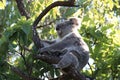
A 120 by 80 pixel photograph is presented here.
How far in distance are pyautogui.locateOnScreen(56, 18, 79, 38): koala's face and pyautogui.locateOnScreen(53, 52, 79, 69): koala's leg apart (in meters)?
1.02

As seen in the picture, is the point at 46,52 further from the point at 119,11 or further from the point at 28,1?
the point at 119,11

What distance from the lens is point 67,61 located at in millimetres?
4828

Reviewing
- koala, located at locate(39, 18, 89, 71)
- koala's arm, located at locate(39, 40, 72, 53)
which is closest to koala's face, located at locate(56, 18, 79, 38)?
koala, located at locate(39, 18, 89, 71)

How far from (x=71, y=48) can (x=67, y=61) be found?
59 centimetres

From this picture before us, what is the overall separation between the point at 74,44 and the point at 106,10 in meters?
1.22

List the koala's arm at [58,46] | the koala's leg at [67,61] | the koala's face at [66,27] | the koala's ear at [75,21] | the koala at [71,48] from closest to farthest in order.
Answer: the koala's leg at [67,61] < the koala at [71,48] < the koala's arm at [58,46] < the koala's ear at [75,21] < the koala's face at [66,27]

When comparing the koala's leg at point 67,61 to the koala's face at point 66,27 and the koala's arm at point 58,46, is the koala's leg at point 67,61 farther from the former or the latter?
the koala's face at point 66,27

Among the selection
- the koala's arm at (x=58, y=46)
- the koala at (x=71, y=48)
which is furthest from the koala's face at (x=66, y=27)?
the koala's arm at (x=58, y=46)

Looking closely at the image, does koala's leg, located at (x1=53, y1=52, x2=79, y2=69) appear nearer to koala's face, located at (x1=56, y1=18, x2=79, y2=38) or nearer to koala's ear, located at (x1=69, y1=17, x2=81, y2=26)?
koala's ear, located at (x1=69, y1=17, x2=81, y2=26)

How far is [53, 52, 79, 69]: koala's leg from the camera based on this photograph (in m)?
4.73

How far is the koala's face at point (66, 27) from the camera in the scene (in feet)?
19.9

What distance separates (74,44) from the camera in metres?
5.55

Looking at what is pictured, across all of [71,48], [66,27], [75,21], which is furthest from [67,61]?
[66,27]

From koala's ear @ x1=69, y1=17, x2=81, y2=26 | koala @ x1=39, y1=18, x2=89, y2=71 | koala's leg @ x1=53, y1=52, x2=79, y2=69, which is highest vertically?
koala's ear @ x1=69, y1=17, x2=81, y2=26
